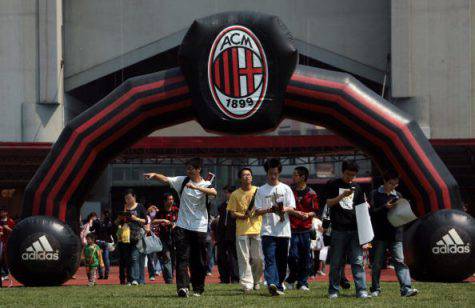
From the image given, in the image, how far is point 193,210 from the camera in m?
13.5

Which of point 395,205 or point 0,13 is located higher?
point 0,13

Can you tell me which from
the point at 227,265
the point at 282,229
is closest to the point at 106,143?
the point at 282,229

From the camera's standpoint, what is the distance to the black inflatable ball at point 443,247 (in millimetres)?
14547

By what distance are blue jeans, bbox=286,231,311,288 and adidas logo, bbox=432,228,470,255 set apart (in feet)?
5.97

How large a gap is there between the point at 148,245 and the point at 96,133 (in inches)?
137

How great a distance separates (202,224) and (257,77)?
270 centimetres

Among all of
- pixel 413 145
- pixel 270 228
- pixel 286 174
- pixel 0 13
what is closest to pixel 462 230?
pixel 413 145

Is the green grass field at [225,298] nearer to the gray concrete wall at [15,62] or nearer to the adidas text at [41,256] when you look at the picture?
the adidas text at [41,256]

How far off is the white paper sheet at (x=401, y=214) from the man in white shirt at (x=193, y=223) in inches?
86.9

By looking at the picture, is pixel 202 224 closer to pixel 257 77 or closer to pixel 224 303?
pixel 224 303

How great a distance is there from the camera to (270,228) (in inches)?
542

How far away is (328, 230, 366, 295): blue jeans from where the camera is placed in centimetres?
1269

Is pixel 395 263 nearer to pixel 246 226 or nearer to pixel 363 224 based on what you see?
pixel 363 224

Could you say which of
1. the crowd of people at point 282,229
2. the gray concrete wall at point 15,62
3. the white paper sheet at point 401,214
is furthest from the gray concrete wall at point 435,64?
the white paper sheet at point 401,214
